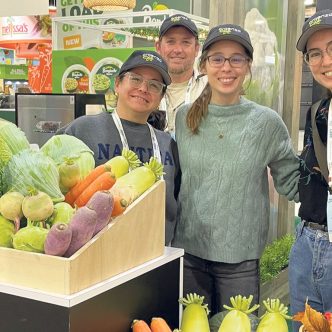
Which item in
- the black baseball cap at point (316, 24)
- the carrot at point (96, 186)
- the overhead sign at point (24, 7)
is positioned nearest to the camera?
the carrot at point (96, 186)

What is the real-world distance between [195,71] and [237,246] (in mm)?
1411

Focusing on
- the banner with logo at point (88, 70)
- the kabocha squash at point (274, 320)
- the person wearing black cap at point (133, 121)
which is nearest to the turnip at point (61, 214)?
the kabocha squash at point (274, 320)

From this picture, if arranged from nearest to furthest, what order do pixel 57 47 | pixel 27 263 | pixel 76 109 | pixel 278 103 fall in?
1. pixel 27 263
2. pixel 76 109
3. pixel 278 103
4. pixel 57 47

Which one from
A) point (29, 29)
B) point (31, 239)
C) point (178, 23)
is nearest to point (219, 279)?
point (31, 239)

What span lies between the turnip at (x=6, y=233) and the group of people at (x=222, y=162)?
78cm

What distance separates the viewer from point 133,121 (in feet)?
7.18

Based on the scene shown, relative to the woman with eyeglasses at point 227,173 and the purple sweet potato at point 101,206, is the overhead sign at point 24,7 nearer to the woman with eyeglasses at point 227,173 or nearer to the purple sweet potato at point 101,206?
the woman with eyeglasses at point 227,173

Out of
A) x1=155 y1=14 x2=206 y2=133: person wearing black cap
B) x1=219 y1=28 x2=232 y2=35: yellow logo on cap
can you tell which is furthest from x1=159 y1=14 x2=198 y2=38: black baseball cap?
x1=219 y1=28 x2=232 y2=35: yellow logo on cap

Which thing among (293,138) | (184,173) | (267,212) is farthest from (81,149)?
(293,138)

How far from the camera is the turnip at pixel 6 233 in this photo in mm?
1296

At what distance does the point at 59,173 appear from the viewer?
4.74 ft

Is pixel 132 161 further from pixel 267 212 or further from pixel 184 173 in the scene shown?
pixel 267 212

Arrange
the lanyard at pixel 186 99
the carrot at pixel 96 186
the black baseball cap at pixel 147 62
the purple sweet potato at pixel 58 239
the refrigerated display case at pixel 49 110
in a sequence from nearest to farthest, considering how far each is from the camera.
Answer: the purple sweet potato at pixel 58 239 < the carrot at pixel 96 186 < the black baseball cap at pixel 147 62 < the lanyard at pixel 186 99 < the refrigerated display case at pixel 49 110

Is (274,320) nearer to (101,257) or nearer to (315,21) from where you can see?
(101,257)
